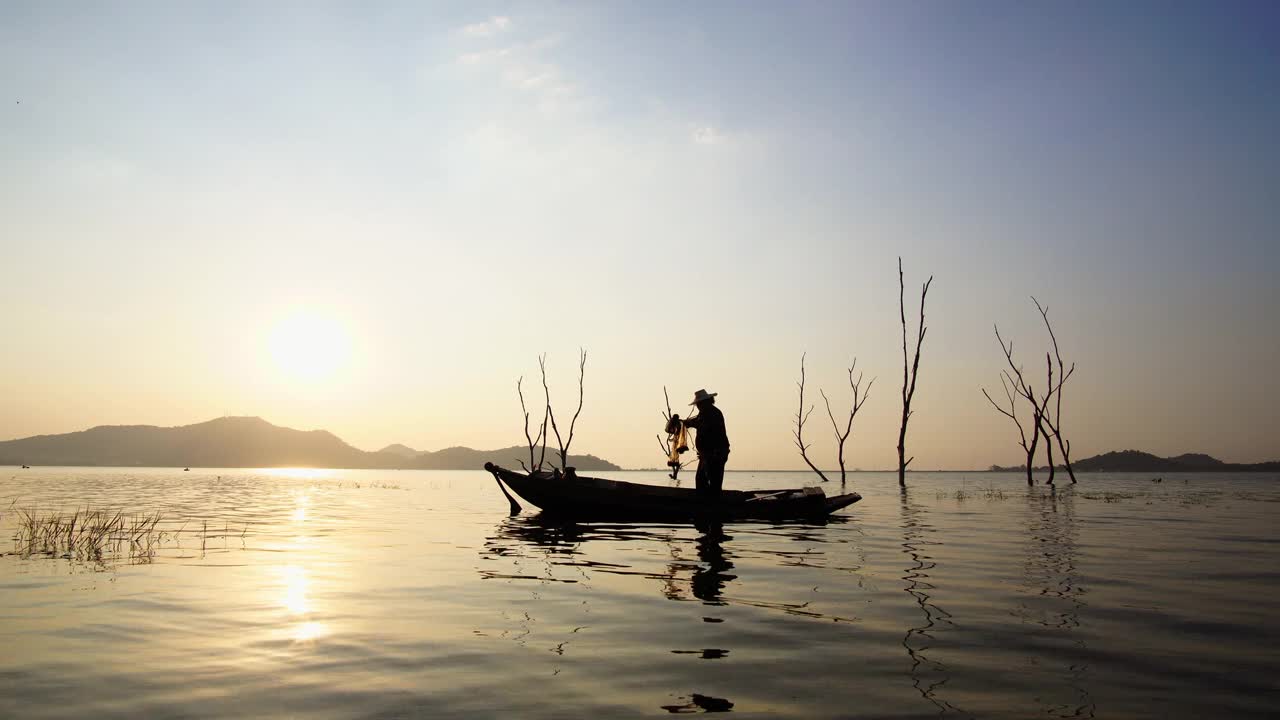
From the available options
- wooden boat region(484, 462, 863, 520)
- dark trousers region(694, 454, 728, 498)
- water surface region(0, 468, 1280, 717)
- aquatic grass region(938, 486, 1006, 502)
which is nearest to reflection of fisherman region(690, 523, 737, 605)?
water surface region(0, 468, 1280, 717)

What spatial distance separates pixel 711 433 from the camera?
1822 cm

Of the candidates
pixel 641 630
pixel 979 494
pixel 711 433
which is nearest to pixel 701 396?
pixel 711 433

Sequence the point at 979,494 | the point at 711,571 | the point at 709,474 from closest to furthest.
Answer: the point at 711,571
the point at 709,474
the point at 979,494

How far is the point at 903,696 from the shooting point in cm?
452

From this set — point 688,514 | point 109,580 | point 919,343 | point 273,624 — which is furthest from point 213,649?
point 919,343

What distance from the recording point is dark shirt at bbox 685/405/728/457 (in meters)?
18.2

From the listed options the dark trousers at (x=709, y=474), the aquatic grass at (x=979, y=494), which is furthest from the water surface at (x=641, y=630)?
the aquatic grass at (x=979, y=494)

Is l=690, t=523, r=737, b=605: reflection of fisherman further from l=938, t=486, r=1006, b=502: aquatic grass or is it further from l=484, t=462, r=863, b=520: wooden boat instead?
l=938, t=486, r=1006, b=502: aquatic grass

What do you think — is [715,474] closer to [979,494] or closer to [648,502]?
[648,502]

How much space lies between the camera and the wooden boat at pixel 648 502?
715 inches

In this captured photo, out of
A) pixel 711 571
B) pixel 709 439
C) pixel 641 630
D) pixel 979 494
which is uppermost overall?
pixel 709 439

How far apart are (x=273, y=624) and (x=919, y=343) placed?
4754cm

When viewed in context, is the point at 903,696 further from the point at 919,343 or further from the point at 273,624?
the point at 919,343

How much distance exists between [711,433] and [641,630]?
11916 millimetres
